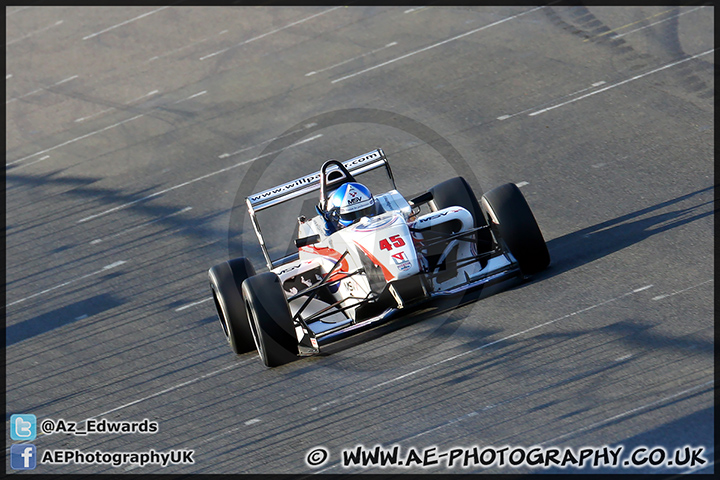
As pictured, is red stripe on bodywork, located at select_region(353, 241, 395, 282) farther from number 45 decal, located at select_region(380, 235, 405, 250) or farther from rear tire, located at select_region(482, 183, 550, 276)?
rear tire, located at select_region(482, 183, 550, 276)

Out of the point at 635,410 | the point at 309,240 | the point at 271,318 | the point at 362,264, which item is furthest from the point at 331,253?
the point at 635,410

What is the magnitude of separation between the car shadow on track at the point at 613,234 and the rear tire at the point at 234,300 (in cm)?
378

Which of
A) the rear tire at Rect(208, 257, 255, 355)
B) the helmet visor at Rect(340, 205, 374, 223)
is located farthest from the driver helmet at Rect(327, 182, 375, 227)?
the rear tire at Rect(208, 257, 255, 355)

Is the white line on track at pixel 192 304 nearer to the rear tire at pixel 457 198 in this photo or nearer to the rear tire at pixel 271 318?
the rear tire at pixel 271 318

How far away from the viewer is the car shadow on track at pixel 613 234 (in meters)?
12.5

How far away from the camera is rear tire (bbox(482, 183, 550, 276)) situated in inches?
454

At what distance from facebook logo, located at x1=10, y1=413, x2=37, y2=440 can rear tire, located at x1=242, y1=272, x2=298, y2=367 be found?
302 centimetres

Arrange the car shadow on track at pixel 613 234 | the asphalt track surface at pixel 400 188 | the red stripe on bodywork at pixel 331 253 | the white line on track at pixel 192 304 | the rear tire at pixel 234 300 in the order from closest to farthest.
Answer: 1. the asphalt track surface at pixel 400 188
2. the rear tire at pixel 234 300
3. the red stripe on bodywork at pixel 331 253
4. the car shadow on track at pixel 613 234
5. the white line on track at pixel 192 304

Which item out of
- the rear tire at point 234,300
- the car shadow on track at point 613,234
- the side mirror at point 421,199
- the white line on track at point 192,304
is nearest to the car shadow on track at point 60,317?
the white line on track at point 192,304

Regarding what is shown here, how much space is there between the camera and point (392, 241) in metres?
11.2

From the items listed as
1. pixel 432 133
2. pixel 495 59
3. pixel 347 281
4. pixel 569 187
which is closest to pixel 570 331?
pixel 347 281

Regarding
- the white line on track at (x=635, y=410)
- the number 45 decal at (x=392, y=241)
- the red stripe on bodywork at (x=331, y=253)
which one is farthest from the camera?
the red stripe on bodywork at (x=331, y=253)

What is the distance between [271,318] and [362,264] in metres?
1.34

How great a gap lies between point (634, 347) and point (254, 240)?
724 centimetres
